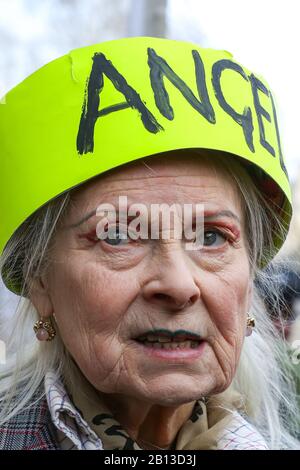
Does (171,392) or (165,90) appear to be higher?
(165,90)

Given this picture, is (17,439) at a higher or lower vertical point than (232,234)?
lower

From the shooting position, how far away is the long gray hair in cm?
236

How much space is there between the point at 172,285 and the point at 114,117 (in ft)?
1.73

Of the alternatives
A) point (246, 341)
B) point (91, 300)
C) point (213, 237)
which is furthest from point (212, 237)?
point (246, 341)

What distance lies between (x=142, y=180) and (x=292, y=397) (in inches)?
57.4

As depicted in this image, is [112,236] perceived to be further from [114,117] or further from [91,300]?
[114,117]

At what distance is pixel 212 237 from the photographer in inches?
90.0

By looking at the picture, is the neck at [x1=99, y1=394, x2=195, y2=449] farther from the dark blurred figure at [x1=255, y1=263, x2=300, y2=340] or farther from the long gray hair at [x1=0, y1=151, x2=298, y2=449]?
the dark blurred figure at [x1=255, y1=263, x2=300, y2=340]

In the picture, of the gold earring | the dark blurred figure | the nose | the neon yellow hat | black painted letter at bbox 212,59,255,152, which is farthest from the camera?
the dark blurred figure

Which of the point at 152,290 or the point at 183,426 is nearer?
the point at 152,290

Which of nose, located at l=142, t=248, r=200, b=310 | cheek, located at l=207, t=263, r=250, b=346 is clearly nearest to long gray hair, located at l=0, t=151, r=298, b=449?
cheek, located at l=207, t=263, r=250, b=346

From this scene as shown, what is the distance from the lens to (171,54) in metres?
2.31
